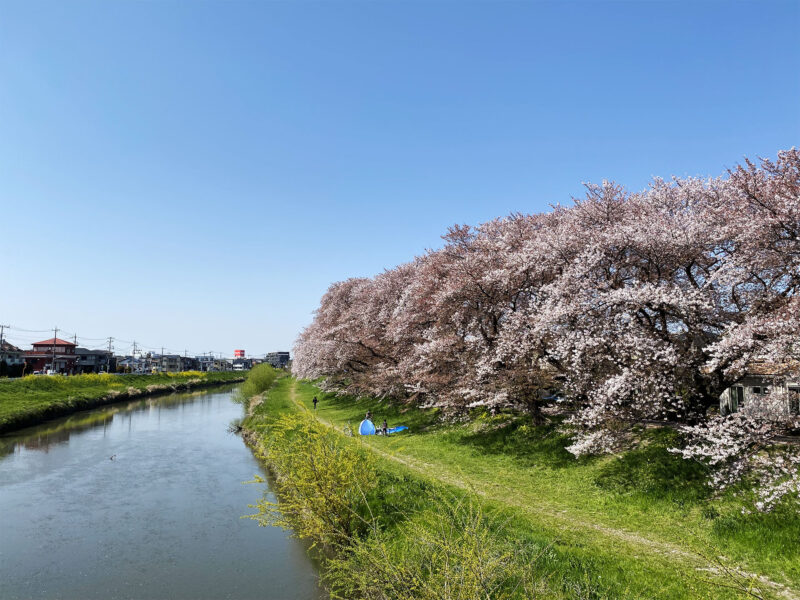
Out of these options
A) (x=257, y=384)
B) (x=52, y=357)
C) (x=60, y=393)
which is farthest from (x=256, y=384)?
(x=52, y=357)

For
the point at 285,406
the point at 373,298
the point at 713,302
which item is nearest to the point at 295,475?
the point at 713,302

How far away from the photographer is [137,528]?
17.8 meters

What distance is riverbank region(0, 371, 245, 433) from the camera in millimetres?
40375

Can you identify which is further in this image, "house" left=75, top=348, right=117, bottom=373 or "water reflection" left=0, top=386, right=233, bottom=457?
"house" left=75, top=348, right=117, bottom=373

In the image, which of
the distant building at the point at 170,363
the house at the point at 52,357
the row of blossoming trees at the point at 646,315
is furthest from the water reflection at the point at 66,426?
the distant building at the point at 170,363

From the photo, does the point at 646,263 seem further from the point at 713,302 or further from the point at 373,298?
the point at 373,298

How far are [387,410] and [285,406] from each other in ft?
41.6

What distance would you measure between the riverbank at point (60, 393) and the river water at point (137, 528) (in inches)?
297

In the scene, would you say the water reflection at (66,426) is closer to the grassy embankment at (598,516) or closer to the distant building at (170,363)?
the grassy embankment at (598,516)

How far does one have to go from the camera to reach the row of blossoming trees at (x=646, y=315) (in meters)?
12.3

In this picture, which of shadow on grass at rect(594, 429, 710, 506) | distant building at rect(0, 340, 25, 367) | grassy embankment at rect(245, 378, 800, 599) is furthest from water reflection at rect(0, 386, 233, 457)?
→ distant building at rect(0, 340, 25, 367)

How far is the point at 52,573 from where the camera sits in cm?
1419

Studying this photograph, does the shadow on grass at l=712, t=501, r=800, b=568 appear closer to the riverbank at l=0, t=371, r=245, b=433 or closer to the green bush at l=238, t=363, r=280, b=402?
the riverbank at l=0, t=371, r=245, b=433

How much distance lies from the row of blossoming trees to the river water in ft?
35.5
